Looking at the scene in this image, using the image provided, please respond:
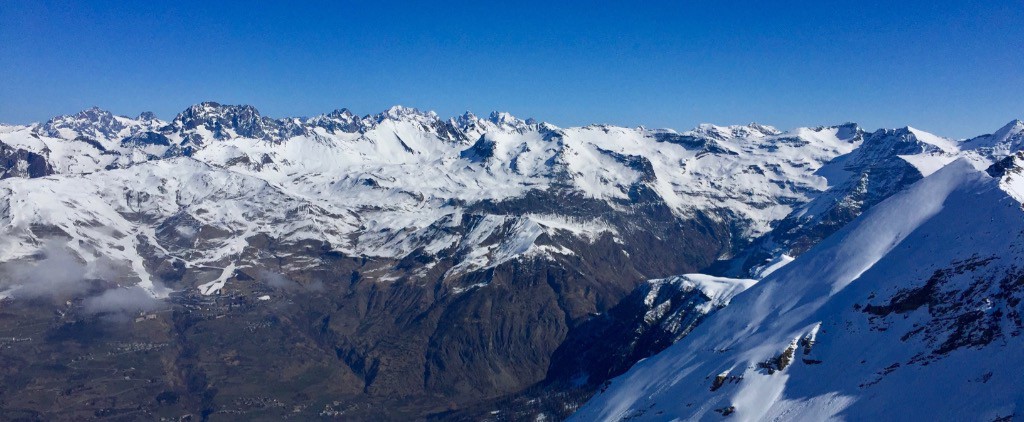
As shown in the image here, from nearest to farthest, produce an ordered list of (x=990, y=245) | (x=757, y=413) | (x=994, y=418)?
(x=994, y=418) < (x=757, y=413) < (x=990, y=245)

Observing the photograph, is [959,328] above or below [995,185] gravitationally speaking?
below

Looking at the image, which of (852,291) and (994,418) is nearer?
(994,418)

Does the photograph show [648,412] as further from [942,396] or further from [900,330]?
[942,396]

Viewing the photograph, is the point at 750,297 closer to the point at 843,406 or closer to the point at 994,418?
the point at 843,406

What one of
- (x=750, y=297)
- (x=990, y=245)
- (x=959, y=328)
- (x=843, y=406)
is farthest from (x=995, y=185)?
(x=843, y=406)

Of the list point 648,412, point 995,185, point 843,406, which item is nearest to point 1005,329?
point 843,406

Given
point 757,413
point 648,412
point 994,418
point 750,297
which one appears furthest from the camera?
point 750,297

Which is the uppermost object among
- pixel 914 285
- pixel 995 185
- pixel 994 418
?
pixel 995 185
